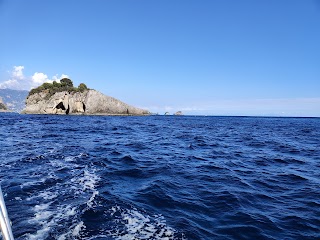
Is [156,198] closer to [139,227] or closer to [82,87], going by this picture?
[139,227]

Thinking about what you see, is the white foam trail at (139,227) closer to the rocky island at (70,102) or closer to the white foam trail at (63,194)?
the white foam trail at (63,194)

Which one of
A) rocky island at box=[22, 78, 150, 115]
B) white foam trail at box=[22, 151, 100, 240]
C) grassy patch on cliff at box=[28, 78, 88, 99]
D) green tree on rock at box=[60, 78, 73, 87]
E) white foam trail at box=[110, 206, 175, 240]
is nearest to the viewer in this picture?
white foam trail at box=[110, 206, 175, 240]

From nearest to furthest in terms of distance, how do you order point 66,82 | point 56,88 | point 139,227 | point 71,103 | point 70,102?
point 139,227, point 70,102, point 71,103, point 56,88, point 66,82

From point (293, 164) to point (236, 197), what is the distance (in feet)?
26.9

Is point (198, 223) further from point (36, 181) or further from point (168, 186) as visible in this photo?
point (36, 181)

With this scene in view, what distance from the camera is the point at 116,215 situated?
6.52 meters

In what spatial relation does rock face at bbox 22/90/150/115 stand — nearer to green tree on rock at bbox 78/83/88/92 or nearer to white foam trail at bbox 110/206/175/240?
green tree on rock at bbox 78/83/88/92

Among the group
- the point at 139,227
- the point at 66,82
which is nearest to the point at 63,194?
the point at 139,227

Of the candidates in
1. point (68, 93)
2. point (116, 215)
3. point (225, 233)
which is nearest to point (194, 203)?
point (225, 233)

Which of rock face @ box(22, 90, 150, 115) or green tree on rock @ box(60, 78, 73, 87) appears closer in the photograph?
rock face @ box(22, 90, 150, 115)

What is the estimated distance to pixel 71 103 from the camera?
88250 mm

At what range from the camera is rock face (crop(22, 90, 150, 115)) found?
8769 centimetres

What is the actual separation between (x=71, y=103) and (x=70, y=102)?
57 cm

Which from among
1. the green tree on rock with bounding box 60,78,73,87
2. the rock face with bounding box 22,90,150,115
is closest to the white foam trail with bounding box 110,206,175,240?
the rock face with bounding box 22,90,150,115
